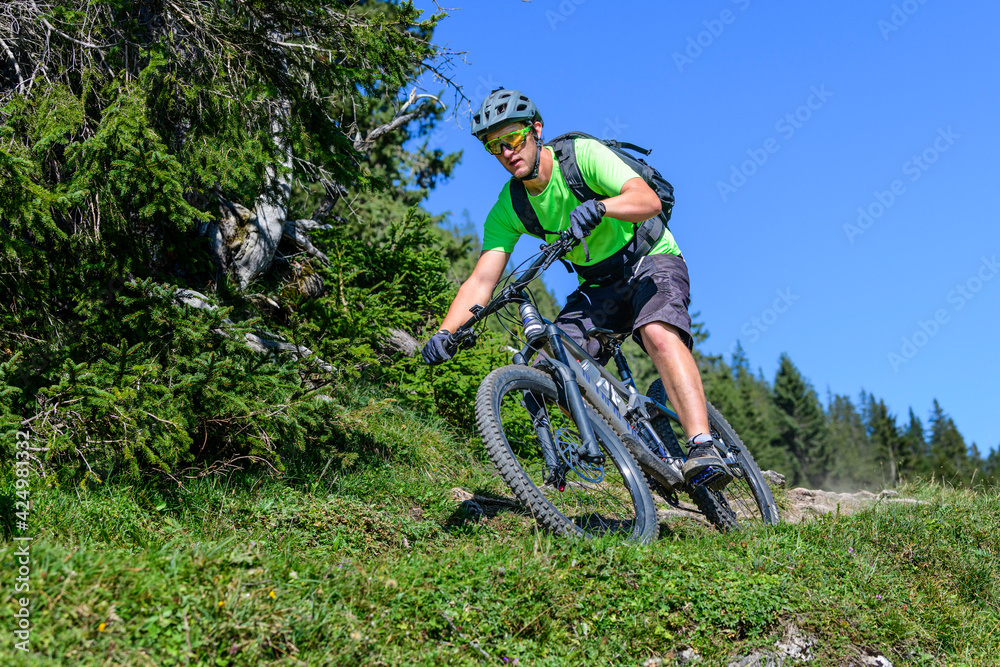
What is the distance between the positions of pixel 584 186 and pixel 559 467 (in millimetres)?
1899

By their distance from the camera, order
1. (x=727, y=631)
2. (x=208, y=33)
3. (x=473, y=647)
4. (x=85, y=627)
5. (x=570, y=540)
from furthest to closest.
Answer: (x=208, y=33)
(x=570, y=540)
(x=727, y=631)
(x=473, y=647)
(x=85, y=627)

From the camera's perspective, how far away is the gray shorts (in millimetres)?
4801

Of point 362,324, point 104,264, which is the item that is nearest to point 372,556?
point 104,264

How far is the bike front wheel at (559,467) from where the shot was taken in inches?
156

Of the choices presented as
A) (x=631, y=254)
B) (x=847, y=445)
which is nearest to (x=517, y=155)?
(x=631, y=254)

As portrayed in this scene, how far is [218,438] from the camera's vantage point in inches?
200

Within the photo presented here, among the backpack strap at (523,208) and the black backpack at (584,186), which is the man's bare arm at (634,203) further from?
the backpack strap at (523,208)

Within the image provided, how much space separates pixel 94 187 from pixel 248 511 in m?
2.46

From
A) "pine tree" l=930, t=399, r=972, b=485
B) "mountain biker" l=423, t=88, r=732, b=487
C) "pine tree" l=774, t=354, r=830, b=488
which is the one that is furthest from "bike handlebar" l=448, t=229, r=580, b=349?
"pine tree" l=774, t=354, r=830, b=488

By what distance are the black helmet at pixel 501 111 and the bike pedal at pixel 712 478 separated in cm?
265

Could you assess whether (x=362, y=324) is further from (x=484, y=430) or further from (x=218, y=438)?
(x=484, y=430)

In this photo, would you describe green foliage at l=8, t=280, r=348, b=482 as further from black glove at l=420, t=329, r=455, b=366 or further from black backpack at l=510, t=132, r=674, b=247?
black backpack at l=510, t=132, r=674, b=247

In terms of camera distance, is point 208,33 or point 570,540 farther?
point 208,33

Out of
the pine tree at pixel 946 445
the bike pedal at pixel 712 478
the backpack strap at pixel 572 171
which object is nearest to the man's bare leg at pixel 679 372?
the bike pedal at pixel 712 478
